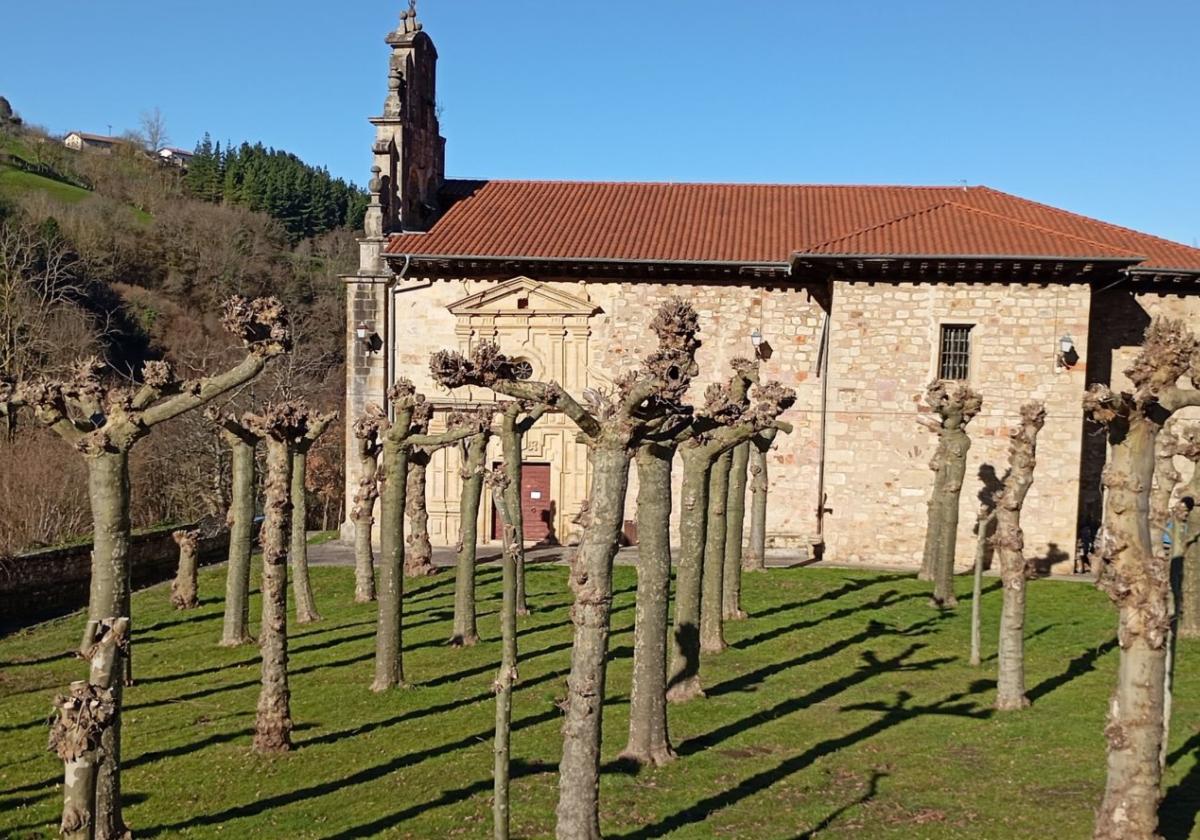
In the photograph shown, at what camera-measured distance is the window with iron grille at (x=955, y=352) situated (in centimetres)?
2236

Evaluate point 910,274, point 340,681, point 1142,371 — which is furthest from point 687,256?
point 1142,371

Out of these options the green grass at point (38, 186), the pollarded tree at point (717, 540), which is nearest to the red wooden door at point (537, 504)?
the pollarded tree at point (717, 540)

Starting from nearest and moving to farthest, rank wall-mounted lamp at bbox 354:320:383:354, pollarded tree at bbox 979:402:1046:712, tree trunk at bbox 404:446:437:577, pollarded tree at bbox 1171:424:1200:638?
1. pollarded tree at bbox 979:402:1046:712
2. pollarded tree at bbox 1171:424:1200:638
3. tree trunk at bbox 404:446:437:577
4. wall-mounted lamp at bbox 354:320:383:354

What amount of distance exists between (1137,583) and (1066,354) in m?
15.5

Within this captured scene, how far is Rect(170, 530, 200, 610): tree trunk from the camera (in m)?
18.5

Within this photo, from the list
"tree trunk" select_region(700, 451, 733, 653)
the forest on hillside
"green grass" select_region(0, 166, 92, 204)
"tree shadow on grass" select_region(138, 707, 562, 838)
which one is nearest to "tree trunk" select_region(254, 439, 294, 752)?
"tree shadow on grass" select_region(138, 707, 562, 838)

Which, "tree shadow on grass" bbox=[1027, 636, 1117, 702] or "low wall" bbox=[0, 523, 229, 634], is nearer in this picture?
"tree shadow on grass" bbox=[1027, 636, 1117, 702]

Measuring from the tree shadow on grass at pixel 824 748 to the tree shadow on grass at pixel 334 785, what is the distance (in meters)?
2.74

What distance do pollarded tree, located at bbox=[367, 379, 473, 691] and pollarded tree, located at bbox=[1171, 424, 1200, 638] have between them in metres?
9.71

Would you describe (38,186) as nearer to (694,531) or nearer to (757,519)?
(757,519)

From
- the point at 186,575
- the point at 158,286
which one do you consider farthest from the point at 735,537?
the point at 158,286

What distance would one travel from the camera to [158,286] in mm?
53656

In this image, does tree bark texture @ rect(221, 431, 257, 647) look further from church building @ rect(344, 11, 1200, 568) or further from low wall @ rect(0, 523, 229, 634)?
church building @ rect(344, 11, 1200, 568)

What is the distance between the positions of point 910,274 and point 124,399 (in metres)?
17.4
